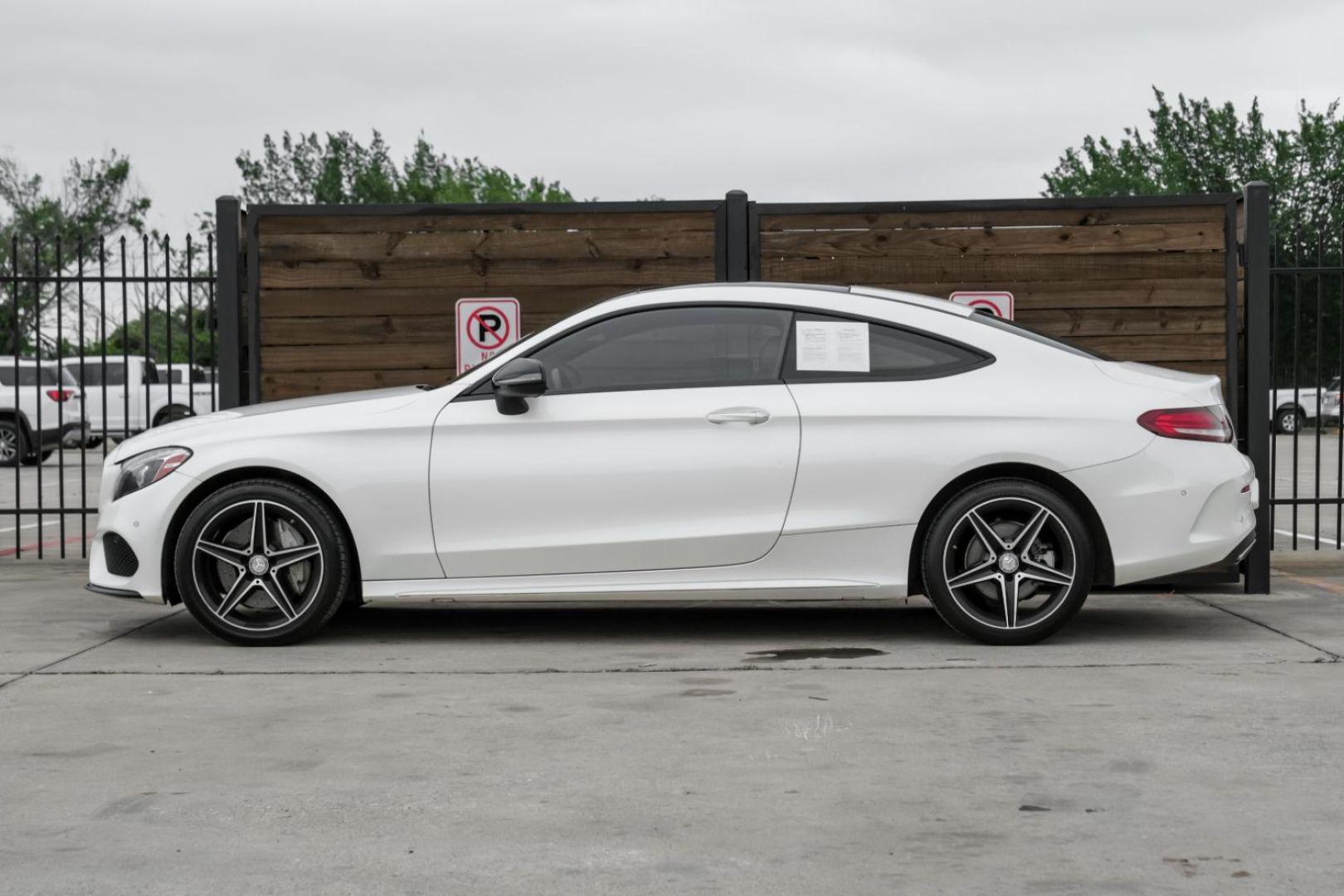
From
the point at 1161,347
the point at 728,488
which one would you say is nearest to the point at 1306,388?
the point at 1161,347

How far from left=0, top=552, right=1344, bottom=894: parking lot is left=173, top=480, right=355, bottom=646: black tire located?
0.20m

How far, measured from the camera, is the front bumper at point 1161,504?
7.04 meters

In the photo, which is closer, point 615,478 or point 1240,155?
point 615,478

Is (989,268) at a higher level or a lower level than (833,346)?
higher

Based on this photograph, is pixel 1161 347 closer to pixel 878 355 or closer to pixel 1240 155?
pixel 878 355

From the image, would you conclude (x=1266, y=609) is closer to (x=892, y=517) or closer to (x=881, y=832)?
(x=892, y=517)

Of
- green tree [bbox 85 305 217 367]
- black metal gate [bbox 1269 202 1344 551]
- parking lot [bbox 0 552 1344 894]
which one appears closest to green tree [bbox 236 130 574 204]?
green tree [bbox 85 305 217 367]

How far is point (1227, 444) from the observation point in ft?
23.6

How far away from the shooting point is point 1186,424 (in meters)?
7.09

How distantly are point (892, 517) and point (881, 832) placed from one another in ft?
9.72

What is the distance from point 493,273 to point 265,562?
279cm

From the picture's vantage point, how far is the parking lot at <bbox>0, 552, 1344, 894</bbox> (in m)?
3.95

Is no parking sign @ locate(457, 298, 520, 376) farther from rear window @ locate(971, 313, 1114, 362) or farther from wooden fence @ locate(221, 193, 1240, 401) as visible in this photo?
rear window @ locate(971, 313, 1114, 362)

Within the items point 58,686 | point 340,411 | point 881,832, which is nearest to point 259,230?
point 340,411
